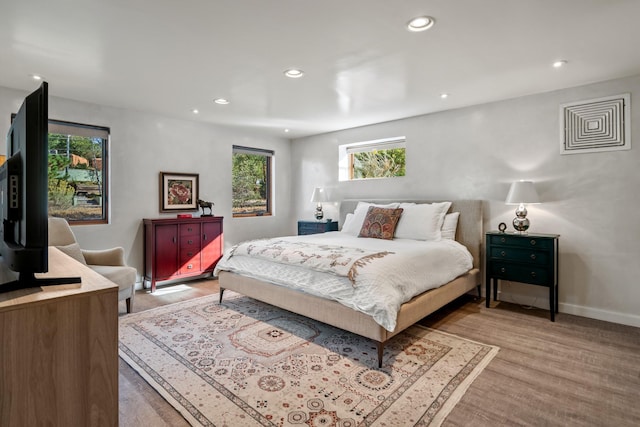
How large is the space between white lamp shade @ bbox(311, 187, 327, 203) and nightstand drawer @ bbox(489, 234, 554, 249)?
8.42ft

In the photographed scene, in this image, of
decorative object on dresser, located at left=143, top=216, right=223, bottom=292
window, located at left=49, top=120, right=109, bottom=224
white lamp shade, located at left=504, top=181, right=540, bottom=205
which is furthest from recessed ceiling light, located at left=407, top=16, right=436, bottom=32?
window, located at left=49, top=120, right=109, bottom=224

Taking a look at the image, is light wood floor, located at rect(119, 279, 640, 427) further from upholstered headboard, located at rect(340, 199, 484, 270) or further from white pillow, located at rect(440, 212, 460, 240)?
white pillow, located at rect(440, 212, 460, 240)

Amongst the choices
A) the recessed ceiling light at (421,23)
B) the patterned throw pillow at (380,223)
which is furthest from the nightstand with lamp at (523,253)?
the recessed ceiling light at (421,23)

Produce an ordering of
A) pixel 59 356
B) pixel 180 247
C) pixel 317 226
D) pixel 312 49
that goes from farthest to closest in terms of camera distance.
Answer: pixel 317 226, pixel 180 247, pixel 312 49, pixel 59 356

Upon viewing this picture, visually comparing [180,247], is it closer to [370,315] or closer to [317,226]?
[317,226]

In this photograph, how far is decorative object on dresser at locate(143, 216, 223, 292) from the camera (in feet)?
13.9

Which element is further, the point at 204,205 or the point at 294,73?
the point at 204,205

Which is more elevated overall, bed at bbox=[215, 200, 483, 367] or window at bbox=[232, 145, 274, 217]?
window at bbox=[232, 145, 274, 217]

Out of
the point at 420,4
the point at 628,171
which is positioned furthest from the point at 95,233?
the point at 628,171

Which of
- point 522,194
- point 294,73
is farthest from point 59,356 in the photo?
point 522,194

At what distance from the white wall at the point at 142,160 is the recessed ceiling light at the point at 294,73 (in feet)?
7.65

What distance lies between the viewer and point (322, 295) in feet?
8.84

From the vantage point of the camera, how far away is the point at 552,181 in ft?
11.6

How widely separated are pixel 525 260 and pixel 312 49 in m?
2.85
